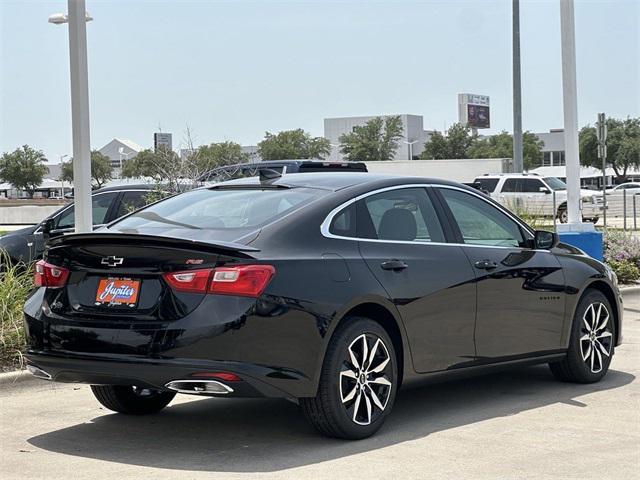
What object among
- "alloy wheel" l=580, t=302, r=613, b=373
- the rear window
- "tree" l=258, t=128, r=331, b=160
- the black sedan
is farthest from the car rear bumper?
Answer: "tree" l=258, t=128, r=331, b=160

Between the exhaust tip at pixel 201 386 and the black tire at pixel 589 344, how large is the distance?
11.0 feet

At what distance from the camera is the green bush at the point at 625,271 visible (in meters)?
16.0

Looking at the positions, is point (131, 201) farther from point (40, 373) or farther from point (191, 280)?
point (191, 280)

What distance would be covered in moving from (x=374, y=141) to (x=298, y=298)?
103036 millimetres

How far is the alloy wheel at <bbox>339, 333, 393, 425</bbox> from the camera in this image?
6.43 metres

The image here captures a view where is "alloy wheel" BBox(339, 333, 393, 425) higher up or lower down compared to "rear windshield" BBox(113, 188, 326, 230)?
lower down

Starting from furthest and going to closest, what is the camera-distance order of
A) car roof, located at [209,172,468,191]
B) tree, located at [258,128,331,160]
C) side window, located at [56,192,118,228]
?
tree, located at [258,128,331,160], side window, located at [56,192,118,228], car roof, located at [209,172,468,191]

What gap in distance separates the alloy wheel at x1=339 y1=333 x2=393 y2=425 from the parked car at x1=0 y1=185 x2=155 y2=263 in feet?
25.3

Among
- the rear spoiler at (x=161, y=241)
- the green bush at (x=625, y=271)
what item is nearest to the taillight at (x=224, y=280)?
the rear spoiler at (x=161, y=241)

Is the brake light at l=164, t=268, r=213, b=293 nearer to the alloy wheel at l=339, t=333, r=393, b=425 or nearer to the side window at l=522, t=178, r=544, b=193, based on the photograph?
the alloy wheel at l=339, t=333, r=393, b=425

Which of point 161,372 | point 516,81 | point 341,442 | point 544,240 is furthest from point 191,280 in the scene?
point 516,81

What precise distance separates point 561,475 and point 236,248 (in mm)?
2137

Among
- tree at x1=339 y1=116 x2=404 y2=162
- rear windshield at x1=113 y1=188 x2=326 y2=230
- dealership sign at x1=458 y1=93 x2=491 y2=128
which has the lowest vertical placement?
rear windshield at x1=113 y1=188 x2=326 y2=230

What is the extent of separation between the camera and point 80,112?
10188 mm
